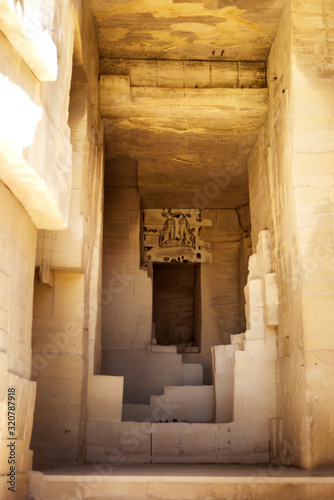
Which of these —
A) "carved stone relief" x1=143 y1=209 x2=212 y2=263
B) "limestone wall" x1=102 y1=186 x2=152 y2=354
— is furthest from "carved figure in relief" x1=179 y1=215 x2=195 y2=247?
"limestone wall" x1=102 y1=186 x2=152 y2=354

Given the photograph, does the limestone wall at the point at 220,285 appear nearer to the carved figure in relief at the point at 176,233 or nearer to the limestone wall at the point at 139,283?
the limestone wall at the point at 139,283

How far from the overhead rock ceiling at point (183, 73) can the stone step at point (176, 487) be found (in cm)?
531

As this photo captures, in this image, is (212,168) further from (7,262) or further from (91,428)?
(7,262)

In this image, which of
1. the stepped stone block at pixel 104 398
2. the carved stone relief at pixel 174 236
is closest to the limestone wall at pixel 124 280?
the carved stone relief at pixel 174 236

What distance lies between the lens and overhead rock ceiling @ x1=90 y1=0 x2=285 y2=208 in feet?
28.9

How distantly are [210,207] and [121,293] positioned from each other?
2.82 meters

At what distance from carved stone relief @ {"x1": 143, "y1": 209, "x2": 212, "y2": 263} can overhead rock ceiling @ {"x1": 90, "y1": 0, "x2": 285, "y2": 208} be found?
2435 mm

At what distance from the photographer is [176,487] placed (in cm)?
659

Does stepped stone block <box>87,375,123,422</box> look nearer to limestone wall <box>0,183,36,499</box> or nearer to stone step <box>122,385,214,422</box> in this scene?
stone step <box>122,385,214,422</box>

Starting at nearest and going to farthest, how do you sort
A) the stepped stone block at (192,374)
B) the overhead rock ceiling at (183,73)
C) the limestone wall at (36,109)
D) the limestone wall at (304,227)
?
the limestone wall at (36,109) → the limestone wall at (304,227) → the overhead rock ceiling at (183,73) → the stepped stone block at (192,374)

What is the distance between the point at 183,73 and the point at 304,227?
3.35 m

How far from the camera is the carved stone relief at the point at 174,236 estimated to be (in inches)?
506

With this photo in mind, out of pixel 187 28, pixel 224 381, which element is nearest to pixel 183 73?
pixel 187 28

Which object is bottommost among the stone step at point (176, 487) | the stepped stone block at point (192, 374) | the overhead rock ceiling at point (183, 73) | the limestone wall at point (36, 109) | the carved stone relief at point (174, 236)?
the stone step at point (176, 487)
